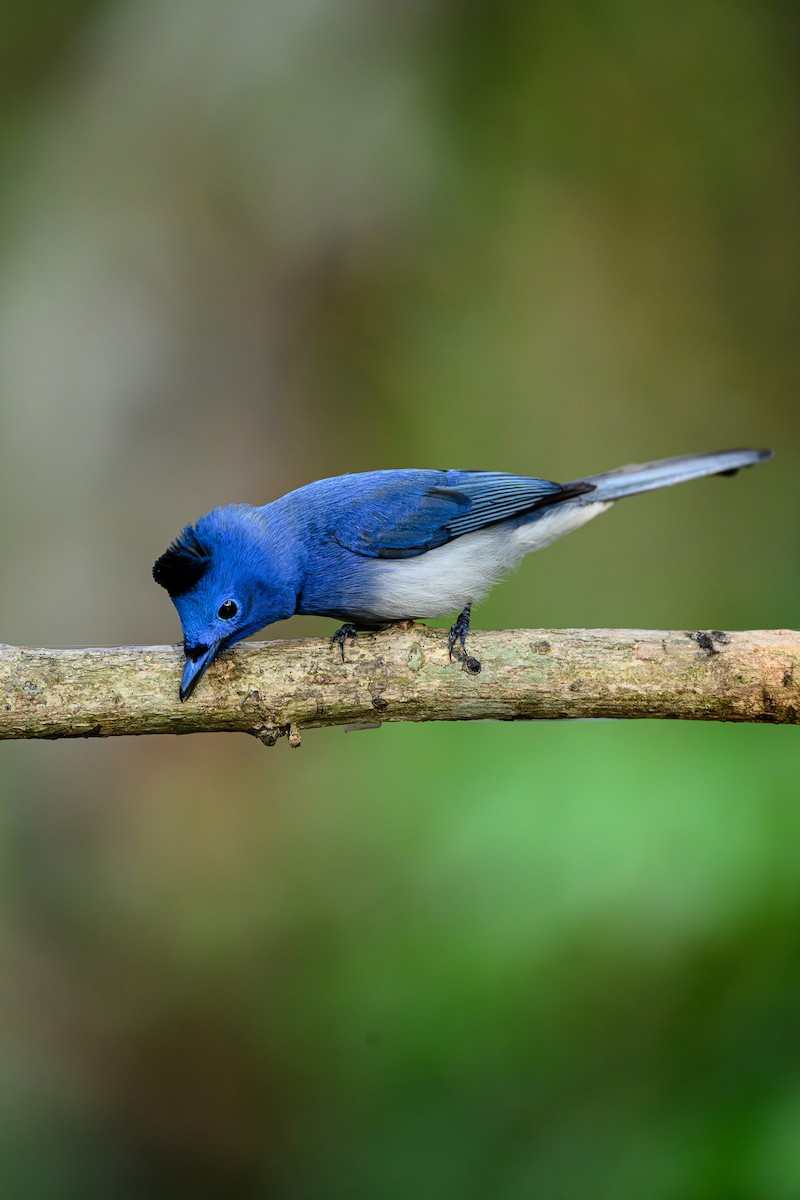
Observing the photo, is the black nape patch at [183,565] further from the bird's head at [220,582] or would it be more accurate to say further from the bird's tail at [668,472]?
the bird's tail at [668,472]

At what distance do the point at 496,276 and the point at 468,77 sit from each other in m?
1.51

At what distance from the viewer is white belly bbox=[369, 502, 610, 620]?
4383mm

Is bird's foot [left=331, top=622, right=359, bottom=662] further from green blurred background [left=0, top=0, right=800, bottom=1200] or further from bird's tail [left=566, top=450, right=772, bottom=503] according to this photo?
green blurred background [left=0, top=0, right=800, bottom=1200]

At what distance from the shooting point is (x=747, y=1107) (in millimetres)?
4008

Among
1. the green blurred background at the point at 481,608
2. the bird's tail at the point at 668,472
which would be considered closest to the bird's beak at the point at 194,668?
the bird's tail at the point at 668,472

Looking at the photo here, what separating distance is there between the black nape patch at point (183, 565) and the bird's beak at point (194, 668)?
11.5 inches

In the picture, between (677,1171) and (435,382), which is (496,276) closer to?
(435,382)

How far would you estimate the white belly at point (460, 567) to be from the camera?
438 cm

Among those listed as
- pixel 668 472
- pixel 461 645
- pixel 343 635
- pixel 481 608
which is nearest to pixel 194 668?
pixel 343 635

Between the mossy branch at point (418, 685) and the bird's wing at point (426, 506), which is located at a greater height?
the bird's wing at point (426, 506)

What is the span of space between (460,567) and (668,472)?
992mm

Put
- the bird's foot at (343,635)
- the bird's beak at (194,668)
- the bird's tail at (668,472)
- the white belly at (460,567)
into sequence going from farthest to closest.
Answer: the bird's tail at (668,472) < the white belly at (460,567) < the bird's foot at (343,635) < the bird's beak at (194,668)

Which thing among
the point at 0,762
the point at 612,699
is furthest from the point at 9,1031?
the point at 612,699

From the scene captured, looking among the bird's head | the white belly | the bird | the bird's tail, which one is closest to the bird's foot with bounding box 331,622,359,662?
the bird
